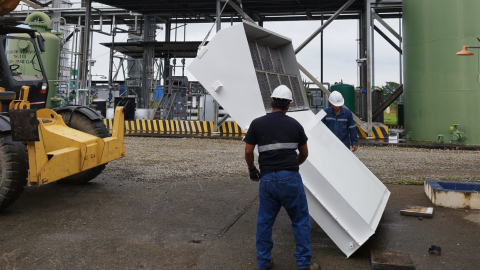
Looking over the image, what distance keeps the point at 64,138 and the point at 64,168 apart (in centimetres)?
51

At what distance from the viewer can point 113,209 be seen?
5609mm

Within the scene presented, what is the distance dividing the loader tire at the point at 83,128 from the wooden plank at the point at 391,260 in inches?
184

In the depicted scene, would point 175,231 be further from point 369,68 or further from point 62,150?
point 369,68

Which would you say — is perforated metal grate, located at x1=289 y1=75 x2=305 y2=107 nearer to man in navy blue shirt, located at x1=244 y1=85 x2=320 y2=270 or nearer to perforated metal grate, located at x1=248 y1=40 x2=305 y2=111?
perforated metal grate, located at x1=248 y1=40 x2=305 y2=111

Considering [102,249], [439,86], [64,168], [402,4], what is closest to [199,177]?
[64,168]

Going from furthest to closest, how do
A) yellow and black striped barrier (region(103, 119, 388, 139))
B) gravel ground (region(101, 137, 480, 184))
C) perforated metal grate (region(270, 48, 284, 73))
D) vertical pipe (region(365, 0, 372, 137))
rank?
1. yellow and black striped barrier (region(103, 119, 388, 139))
2. vertical pipe (region(365, 0, 372, 137))
3. gravel ground (region(101, 137, 480, 184))
4. perforated metal grate (region(270, 48, 284, 73))

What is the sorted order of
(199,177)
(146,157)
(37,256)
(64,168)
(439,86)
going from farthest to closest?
1. (439,86)
2. (146,157)
3. (199,177)
4. (64,168)
5. (37,256)

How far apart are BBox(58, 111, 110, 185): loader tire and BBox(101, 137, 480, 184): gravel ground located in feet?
2.74

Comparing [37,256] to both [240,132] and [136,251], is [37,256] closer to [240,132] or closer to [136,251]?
[136,251]

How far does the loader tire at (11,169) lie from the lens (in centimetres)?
493

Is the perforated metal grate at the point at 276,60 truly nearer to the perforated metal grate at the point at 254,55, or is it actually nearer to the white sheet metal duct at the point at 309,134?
the white sheet metal duct at the point at 309,134

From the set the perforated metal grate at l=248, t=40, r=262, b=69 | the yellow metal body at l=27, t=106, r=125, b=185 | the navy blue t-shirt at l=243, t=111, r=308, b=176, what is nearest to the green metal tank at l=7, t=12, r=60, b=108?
the yellow metal body at l=27, t=106, r=125, b=185

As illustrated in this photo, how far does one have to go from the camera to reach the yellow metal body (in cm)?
496

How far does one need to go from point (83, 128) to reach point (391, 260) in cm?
525
